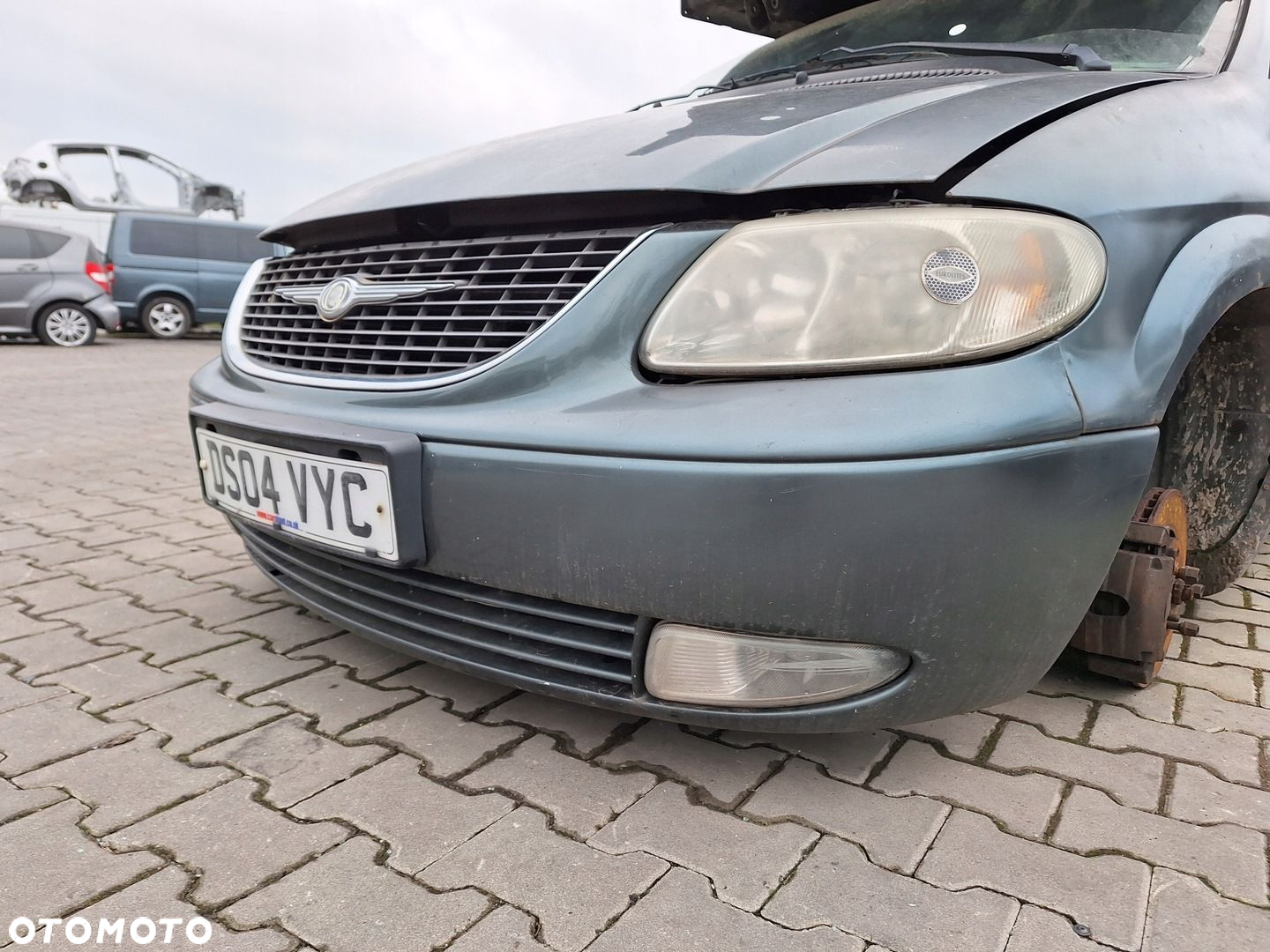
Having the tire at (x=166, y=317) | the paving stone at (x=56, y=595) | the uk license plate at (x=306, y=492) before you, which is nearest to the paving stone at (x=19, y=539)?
the paving stone at (x=56, y=595)

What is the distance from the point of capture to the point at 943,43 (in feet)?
6.57

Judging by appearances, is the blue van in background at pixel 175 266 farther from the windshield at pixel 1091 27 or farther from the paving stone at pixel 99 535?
the windshield at pixel 1091 27

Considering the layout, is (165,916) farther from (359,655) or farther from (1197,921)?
(1197,921)

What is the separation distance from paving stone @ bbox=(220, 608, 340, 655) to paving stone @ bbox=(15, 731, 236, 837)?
478 millimetres

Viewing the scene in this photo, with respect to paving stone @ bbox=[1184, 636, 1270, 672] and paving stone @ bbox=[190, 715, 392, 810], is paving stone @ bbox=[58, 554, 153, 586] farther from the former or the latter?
paving stone @ bbox=[1184, 636, 1270, 672]

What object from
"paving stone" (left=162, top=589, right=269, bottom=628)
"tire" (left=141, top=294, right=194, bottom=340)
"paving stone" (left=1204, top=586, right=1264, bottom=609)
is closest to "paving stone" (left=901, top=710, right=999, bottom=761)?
"paving stone" (left=1204, top=586, right=1264, bottom=609)

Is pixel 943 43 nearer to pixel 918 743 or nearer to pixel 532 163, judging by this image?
pixel 532 163

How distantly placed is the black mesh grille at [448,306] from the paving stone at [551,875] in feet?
2.44

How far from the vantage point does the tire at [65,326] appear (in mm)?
10789

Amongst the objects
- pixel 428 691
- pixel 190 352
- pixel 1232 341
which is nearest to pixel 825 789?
pixel 428 691

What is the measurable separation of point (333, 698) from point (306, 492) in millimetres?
457

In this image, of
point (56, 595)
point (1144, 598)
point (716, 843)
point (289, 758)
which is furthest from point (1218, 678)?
point (56, 595)

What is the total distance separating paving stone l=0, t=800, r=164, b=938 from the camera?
1.20m

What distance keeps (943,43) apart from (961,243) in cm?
102
